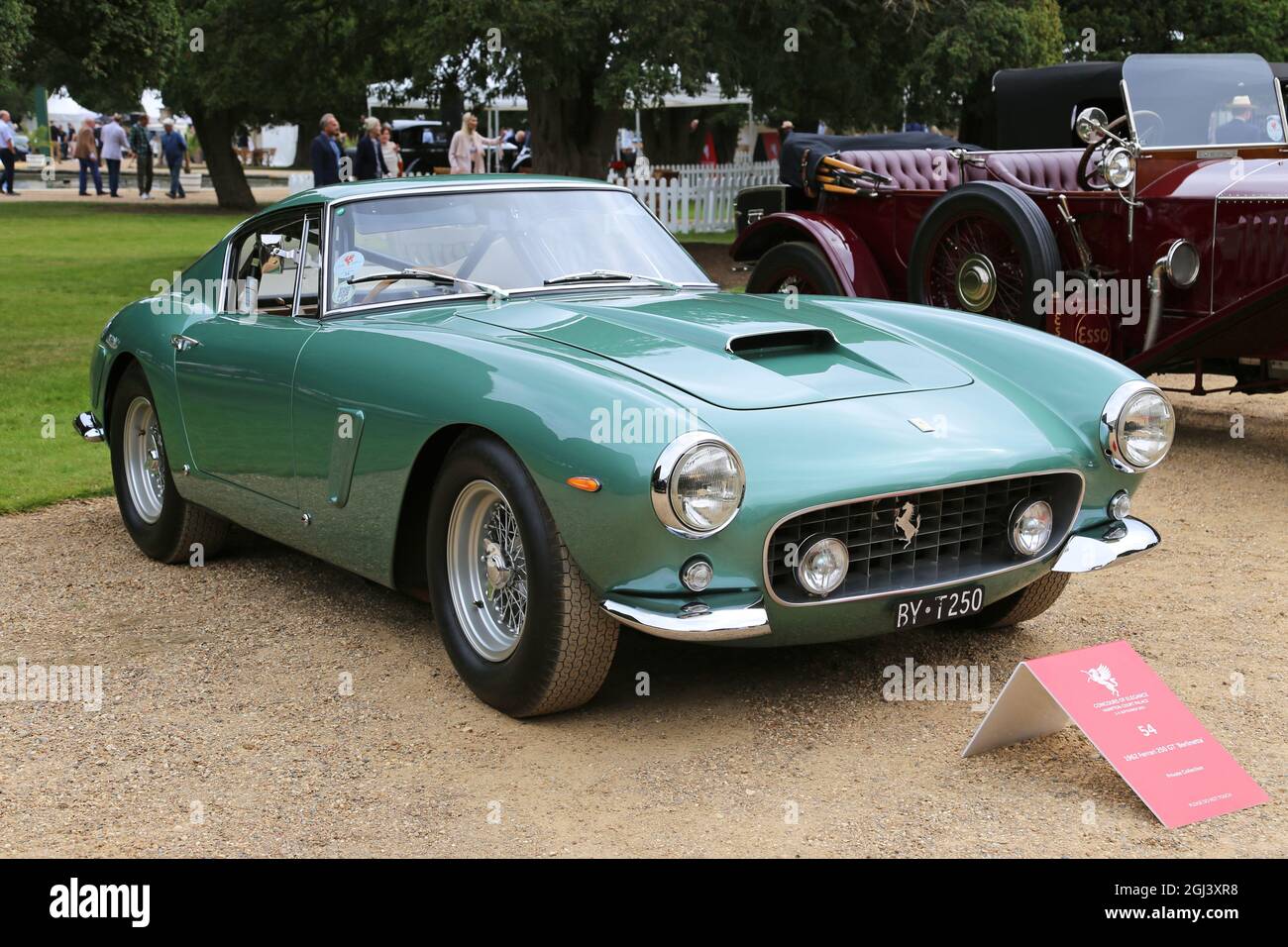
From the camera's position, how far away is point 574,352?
4184 millimetres

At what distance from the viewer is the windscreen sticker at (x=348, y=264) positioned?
4957mm

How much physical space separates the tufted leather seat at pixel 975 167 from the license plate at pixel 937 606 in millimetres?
4518

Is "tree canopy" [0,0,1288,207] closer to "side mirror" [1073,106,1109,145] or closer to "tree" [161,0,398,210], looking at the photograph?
"tree" [161,0,398,210]

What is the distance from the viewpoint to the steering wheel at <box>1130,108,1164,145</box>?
8.16 meters

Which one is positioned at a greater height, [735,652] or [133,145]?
[133,145]

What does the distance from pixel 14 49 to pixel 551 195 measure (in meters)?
7.79

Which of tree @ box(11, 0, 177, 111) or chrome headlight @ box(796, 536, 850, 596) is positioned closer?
chrome headlight @ box(796, 536, 850, 596)

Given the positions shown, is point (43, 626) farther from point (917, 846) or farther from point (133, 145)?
point (133, 145)

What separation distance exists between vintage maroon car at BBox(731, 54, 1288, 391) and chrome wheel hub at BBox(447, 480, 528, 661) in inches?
171

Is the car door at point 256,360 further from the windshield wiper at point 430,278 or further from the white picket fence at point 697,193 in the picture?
the white picket fence at point 697,193

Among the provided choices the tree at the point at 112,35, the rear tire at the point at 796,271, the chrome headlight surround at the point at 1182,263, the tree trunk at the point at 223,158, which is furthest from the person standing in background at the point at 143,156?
the chrome headlight surround at the point at 1182,263

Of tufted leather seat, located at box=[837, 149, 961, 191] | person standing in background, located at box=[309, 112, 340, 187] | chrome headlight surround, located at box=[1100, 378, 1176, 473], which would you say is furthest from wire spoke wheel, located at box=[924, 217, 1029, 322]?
person standing in background, located at box=[309, 112, 340, 187]

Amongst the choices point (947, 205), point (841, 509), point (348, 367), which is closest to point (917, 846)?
point (841, 509)
